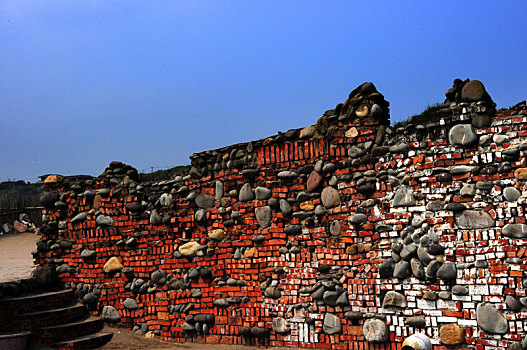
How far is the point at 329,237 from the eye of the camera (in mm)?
6031

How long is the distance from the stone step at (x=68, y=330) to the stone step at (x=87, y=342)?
89mm

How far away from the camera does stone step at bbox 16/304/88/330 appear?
696 centimetres

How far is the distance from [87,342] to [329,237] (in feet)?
12.0

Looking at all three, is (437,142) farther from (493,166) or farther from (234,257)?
(234,257)

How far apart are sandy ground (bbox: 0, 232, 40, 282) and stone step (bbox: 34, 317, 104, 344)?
4.16 ft

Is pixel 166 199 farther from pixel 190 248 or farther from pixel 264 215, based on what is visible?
pixel 264 215

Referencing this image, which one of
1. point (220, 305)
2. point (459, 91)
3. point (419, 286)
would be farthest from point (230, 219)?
point (459, 91)

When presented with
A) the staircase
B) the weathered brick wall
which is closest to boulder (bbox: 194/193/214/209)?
the weathered brick wall

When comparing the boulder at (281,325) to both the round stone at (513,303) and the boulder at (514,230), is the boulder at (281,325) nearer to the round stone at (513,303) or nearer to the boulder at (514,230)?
the round stone at (513,303)

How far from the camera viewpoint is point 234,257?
673 cm

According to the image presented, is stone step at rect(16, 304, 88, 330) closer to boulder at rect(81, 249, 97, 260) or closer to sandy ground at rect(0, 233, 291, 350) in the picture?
sandy ground at rect(0, 233, 291, 350)

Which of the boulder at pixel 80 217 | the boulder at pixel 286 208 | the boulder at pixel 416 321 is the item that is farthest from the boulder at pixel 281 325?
the boulder at pixel 80 217

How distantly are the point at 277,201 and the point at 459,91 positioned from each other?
8.29 feet

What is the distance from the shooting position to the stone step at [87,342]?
22.1 feet
